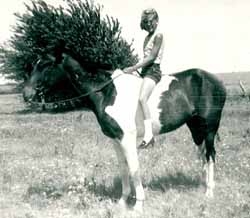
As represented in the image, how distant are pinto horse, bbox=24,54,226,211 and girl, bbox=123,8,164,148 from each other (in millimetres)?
157

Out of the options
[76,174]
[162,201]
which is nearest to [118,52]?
[76,174]

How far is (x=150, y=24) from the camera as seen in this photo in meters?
6.74

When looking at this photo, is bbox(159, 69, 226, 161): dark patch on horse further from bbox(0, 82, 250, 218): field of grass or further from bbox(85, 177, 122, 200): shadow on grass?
bbox(85, 177, 122, 200): shadow on grass

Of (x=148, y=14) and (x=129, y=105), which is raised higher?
(x=148, y=14)

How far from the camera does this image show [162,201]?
22.6 feet

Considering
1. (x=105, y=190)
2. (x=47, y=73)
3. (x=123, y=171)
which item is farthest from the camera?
(x=105, y=190)

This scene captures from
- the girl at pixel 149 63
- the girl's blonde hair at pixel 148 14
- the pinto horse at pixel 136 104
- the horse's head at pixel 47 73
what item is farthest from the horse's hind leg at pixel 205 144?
the horse's head at pixel 47 73

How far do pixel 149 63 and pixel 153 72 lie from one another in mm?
324

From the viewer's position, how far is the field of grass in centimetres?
654

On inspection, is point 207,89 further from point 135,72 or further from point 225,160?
point 225,160

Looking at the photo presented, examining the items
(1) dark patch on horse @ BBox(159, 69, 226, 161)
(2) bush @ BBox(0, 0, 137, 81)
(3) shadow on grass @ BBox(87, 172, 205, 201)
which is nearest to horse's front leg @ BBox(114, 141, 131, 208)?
(3) shadow on grass @ BBox(87, 172, 205, 201)

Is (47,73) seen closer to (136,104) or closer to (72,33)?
(136,104)

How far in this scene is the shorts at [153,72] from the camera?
7062mm

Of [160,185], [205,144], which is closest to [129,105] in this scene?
[160,185]
